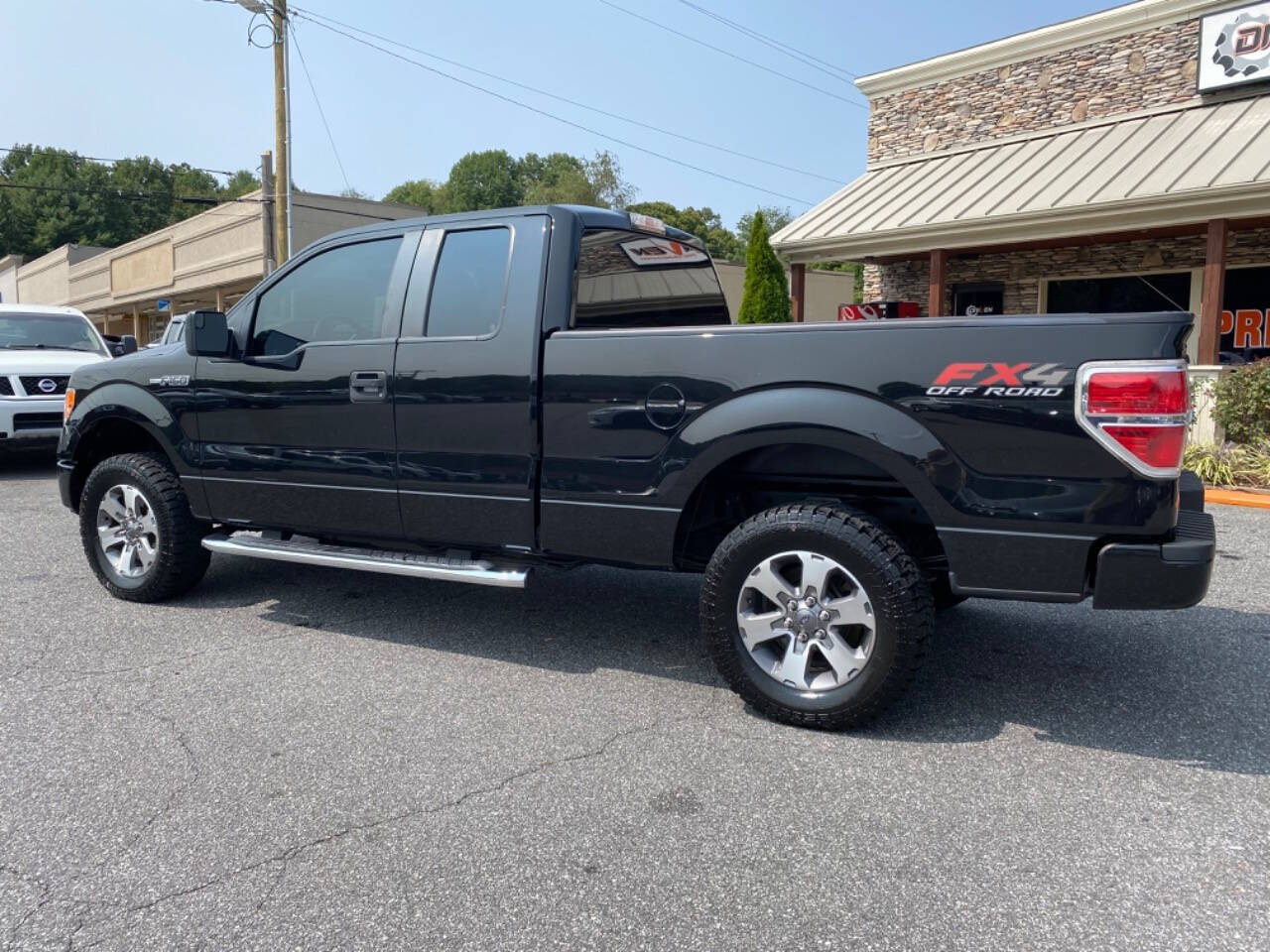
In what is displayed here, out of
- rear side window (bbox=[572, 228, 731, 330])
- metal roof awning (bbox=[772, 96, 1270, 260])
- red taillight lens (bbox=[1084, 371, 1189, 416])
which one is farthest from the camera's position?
metal roof awning (bbox=[772, 96, 1270, 260])

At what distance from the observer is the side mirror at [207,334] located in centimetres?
460

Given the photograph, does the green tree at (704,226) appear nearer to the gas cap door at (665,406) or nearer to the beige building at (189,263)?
the beige building at (189,263)

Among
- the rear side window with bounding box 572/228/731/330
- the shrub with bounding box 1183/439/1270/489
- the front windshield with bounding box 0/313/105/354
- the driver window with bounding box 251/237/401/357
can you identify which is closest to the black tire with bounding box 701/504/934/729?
the rear side window with bounding box 572/228/731/330

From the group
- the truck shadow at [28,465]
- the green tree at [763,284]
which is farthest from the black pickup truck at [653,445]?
the green tree at [763,284]

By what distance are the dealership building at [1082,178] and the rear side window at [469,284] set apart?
9856mm

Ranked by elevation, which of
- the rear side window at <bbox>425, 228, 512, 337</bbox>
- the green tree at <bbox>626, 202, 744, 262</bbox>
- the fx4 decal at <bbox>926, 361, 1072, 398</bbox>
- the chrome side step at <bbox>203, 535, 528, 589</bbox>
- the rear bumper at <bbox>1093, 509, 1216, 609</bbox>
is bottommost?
the chrome side step at <bbox>203, 535, 528, 589</bbox>

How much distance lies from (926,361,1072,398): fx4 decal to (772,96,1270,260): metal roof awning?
9.71 meters

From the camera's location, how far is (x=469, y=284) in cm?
425

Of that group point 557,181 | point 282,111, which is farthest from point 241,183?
point 282,111

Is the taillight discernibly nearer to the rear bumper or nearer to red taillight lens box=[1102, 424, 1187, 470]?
red taillight lens box=[1102, 424, 1187, 470]

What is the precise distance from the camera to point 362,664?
4273 mm

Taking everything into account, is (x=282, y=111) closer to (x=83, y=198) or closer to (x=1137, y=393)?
(x=1137, y=393)

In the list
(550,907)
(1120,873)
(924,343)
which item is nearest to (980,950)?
(1120,873)

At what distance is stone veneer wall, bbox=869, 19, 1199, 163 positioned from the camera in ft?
45.1
